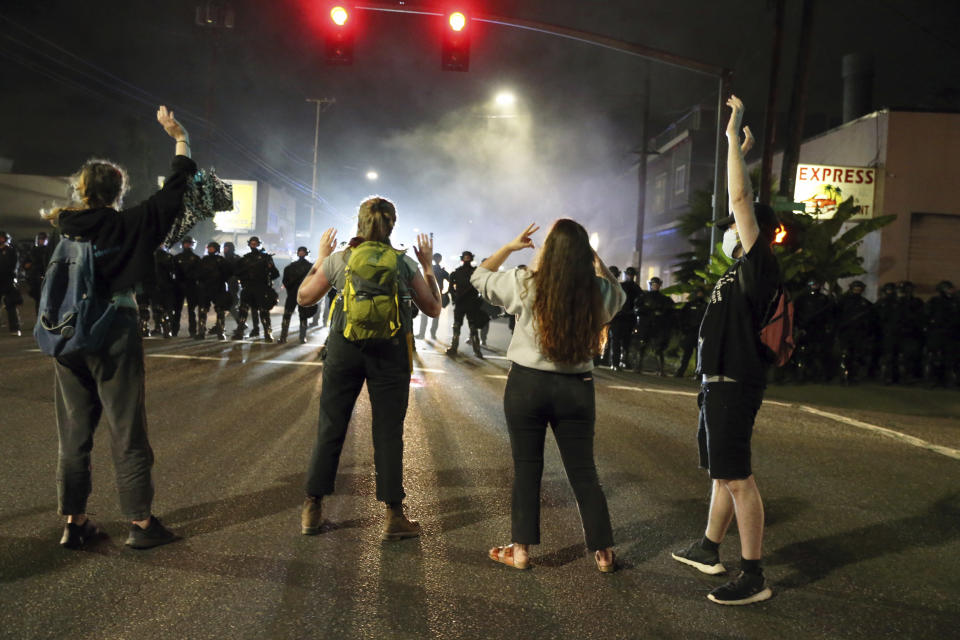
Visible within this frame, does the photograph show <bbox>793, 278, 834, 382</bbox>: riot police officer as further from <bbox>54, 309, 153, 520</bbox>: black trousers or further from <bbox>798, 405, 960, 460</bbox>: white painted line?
<bbox>54, 309, 153, 520</bbox>: black trousers

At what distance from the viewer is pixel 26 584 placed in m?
3.47

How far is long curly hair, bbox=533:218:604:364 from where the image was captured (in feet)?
12.4

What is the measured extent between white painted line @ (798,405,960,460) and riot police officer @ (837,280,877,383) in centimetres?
301

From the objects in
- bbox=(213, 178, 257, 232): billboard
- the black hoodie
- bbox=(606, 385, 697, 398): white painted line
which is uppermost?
bbox=(213, 178, 257, 232): billboard

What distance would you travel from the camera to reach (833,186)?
61.1 feet

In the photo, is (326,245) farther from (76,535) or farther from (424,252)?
(76,535)

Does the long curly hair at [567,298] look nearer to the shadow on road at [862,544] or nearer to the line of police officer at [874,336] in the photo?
the shadow on road at [862,544]

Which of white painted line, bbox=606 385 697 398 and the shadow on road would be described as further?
white painted line, bbox=606 385 697 398

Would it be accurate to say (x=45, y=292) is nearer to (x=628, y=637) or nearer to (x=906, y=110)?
(x=628, y=637)

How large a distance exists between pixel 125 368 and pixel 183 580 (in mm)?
1064

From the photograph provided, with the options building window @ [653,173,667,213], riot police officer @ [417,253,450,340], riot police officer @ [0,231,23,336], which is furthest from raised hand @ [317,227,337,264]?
building window @ [653,173,667,213]

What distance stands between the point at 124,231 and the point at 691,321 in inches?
440

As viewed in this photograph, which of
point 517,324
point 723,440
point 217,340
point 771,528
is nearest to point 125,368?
point 517,324

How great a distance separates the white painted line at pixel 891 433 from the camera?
7.87 metres
